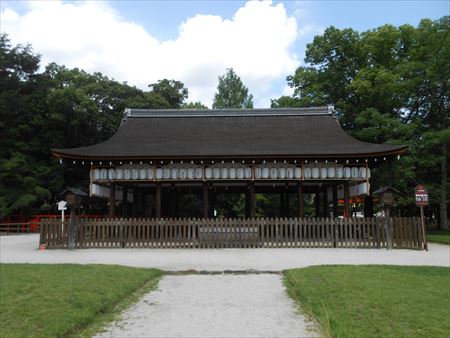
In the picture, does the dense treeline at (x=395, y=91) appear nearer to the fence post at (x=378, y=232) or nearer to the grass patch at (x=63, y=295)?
the fence post at (x=378, y=232)

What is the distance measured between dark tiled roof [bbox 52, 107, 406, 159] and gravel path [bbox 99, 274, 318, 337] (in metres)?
10.2

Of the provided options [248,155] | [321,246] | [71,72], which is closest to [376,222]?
[321,246]

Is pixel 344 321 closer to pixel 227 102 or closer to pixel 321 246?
pixel 321 246

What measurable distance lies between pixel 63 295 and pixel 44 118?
3526 cm

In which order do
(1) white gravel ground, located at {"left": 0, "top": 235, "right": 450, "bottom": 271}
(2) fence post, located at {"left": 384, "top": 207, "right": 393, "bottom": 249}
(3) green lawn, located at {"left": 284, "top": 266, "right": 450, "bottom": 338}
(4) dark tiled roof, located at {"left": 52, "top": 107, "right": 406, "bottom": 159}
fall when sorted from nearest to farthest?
(3) green lawn, located at {"left": 284, "top": 266, "right": 450, "bottom": 338}
(1) white gravel ground, located at {"left": 0, "top": 235, "right": 450, "bottom": 271}
(2) fence post, located at {"left": 384, "top": 207, "right": 393, "bottom": 249}
(4) dark tiled roof, located at {"left": 52, "top": 107, "right": 406, "bottom": 159}

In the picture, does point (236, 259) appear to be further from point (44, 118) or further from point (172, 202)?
point (44, 118)

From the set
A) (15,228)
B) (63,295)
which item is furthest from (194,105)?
(63,295)

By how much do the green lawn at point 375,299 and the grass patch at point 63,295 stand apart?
308 cm

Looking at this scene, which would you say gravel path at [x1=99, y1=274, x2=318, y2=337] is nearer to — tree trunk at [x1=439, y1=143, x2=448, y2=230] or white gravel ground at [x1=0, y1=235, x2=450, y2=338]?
white gravel ground at [x1=0, y1=235, x2=450, y2=338]

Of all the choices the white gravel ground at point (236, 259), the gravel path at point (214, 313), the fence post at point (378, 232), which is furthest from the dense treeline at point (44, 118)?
the gravel path at point (214, 313)

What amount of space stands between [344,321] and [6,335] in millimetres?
4229

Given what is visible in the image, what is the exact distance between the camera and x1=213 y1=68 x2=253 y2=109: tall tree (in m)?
46.2

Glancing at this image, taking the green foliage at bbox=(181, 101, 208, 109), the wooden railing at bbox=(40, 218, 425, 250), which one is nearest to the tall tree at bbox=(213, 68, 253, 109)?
the green foliage at bbox=(181, 101, 208, 109)

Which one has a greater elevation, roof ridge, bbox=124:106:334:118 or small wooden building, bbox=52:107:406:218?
roof ridge, bbox=124:106:334:118
